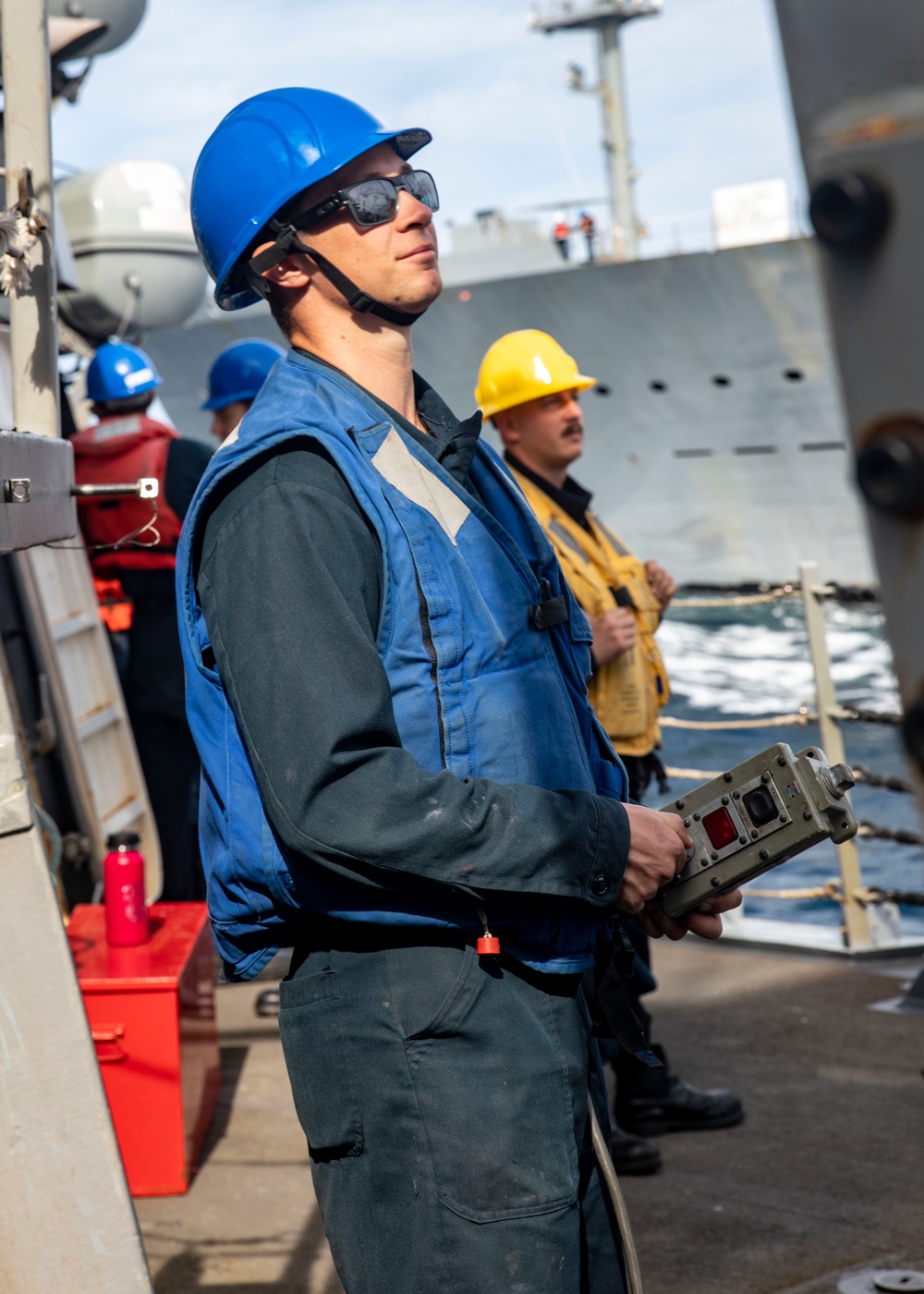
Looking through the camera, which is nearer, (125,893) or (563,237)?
(125,893)

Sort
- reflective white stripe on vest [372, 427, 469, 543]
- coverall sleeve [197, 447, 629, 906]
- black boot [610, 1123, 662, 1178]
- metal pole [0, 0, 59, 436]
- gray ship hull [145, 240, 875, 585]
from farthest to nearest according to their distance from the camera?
gray ship hull [145, 240, 875, 585] < black boot [610, 1123, 662, 1178] < metal pole [0, 0, 59, 436] < reflective white stripe on vest [372, 427, 469, 543] < coverall sleeve [197, 447, 629, 906]

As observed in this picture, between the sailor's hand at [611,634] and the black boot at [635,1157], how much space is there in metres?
1.17

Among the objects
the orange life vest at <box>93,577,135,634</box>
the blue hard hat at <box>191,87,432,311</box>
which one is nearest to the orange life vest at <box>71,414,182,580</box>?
the orange life vest at <box>93,577,135,634</box>

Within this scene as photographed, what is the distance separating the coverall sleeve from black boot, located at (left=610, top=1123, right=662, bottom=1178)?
6.73 ft

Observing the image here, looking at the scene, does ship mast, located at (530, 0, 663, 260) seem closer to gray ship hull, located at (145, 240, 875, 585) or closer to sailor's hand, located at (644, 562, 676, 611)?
gray ship hull, located at (145, 240, 875, 585)

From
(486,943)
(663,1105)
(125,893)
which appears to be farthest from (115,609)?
(486,943)

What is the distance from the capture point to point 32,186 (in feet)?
6.57

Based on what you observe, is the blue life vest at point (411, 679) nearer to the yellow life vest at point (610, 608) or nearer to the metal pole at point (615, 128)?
the yellow life vest at point (610, 608)

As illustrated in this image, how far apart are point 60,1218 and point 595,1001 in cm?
71

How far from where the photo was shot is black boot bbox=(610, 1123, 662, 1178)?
133 inches

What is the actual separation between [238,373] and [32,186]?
340 cm

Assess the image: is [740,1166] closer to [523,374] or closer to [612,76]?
[523,374]

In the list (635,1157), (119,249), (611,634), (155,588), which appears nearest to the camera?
(635,1157)

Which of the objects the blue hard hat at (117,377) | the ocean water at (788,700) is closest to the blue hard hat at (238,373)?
the blue hard hat at (117,377)
